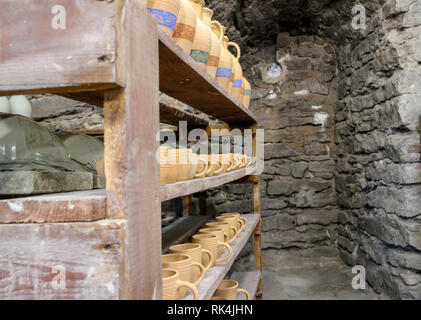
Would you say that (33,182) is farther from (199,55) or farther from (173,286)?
(199,55)

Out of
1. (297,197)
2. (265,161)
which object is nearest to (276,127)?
(265,161)

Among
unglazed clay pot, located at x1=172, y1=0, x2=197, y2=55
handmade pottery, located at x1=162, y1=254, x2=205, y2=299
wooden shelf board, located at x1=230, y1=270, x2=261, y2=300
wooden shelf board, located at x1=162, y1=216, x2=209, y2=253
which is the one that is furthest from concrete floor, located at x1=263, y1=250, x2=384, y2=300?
unglazed clay pot, located at x1=172, y1=0, x2=197, y2=55

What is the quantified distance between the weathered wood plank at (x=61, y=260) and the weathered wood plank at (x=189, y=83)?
0.47 metres

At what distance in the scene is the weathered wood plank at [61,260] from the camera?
0.69m

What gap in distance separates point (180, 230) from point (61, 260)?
3.97 ft

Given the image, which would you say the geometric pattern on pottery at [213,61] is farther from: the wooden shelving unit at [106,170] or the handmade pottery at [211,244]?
the wooden shelving unit at [106,170]

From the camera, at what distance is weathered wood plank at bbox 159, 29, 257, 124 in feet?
3.28

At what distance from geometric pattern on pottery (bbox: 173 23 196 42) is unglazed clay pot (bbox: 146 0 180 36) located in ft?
0.26

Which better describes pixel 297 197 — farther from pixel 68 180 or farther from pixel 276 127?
pixel 68 180

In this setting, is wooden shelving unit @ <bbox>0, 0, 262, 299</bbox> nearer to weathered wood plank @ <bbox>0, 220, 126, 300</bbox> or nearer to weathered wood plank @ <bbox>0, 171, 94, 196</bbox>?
weathered wood plank @ <bbox>0, 220, 126, 300</bbox>

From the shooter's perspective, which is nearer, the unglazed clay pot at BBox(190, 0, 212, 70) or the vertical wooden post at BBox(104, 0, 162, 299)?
the vertical wooden post at BBox(104, 0, 162, 299)

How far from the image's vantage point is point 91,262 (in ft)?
2.28
